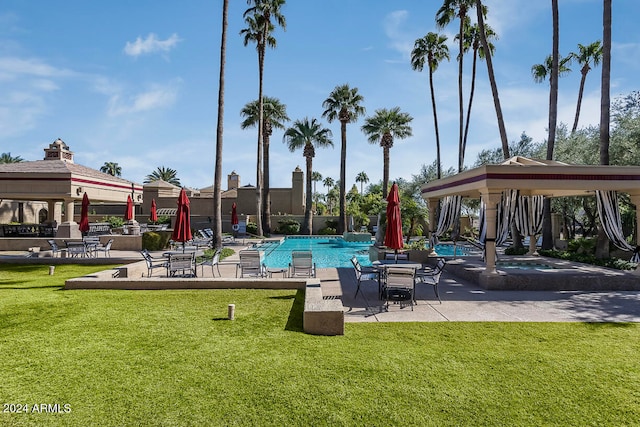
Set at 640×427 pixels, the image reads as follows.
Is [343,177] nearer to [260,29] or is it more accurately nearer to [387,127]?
[387,127]

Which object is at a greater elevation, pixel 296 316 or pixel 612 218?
pixel 612 218

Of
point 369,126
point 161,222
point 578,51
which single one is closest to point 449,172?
point 369,126

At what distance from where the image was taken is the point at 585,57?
33031mm

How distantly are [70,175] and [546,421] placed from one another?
23049 millimetres

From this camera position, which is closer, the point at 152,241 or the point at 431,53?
the point at 152,241

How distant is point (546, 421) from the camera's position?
3.81 meters

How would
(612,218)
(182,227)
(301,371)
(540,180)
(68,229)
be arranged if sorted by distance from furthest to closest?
(68,229) → (182,227) → (612,218) → (540,180) → (301,371)

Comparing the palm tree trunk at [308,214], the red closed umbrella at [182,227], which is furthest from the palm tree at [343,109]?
the red closed umbrella at [182,227]

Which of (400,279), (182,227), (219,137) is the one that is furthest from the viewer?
→ (219,137)

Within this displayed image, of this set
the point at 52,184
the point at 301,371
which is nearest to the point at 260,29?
the point at 52,184

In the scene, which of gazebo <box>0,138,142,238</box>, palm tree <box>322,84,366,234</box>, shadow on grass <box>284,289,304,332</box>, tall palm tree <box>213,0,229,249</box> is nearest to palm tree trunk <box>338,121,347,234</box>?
palm tree <box>322,84,366,234</box>

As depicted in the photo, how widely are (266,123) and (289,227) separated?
10021 millimetres

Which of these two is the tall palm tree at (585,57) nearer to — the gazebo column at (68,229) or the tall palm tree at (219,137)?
the tall palm tree at (219,137)

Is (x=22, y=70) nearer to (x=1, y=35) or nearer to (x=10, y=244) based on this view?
(x=1, y=35)
